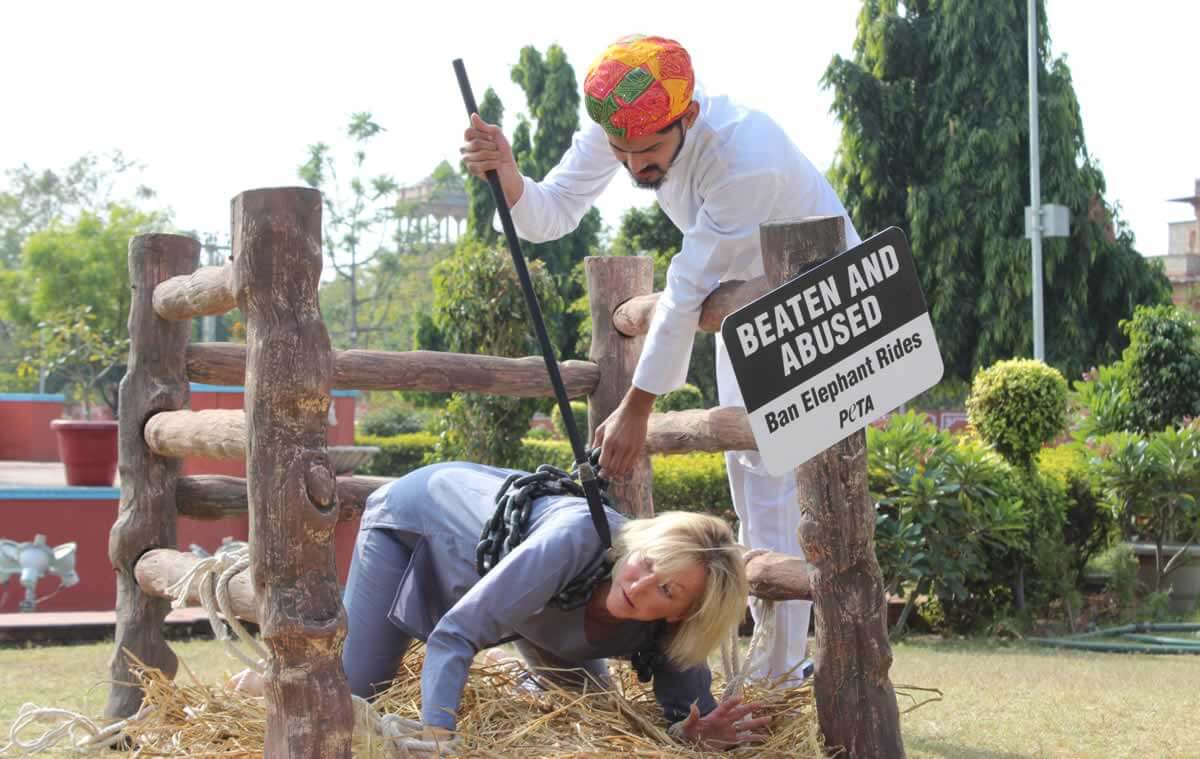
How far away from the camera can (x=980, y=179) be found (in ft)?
69.1

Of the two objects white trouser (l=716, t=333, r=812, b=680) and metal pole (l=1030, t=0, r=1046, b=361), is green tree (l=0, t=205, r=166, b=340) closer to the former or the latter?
metal pole (l=1030, t=0, r=1046, b=361)

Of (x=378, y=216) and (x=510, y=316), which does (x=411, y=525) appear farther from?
(x=378, y=216)

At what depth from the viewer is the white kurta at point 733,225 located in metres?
3.14

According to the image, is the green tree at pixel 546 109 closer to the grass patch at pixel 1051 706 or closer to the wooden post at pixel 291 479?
the grass patch at pixel 1051 706

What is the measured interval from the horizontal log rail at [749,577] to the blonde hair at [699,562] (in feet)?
0.61

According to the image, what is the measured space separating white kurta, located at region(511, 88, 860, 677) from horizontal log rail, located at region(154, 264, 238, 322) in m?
1.08

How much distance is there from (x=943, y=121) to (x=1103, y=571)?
48.2ft

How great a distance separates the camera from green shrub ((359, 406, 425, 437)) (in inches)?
1067

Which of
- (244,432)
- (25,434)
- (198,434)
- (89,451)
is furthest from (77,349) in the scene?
(244,432)

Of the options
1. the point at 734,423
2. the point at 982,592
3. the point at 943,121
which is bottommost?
the point at 982,592

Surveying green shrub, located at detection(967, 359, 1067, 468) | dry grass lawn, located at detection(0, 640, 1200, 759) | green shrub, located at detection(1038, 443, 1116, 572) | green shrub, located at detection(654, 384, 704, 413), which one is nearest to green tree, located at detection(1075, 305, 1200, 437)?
green shrub, located at detection(1038, 443, 1116, 572)

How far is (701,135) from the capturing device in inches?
127

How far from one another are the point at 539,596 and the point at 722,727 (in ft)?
1.69

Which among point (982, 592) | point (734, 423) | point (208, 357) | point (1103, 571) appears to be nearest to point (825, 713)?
point (734, 423)
